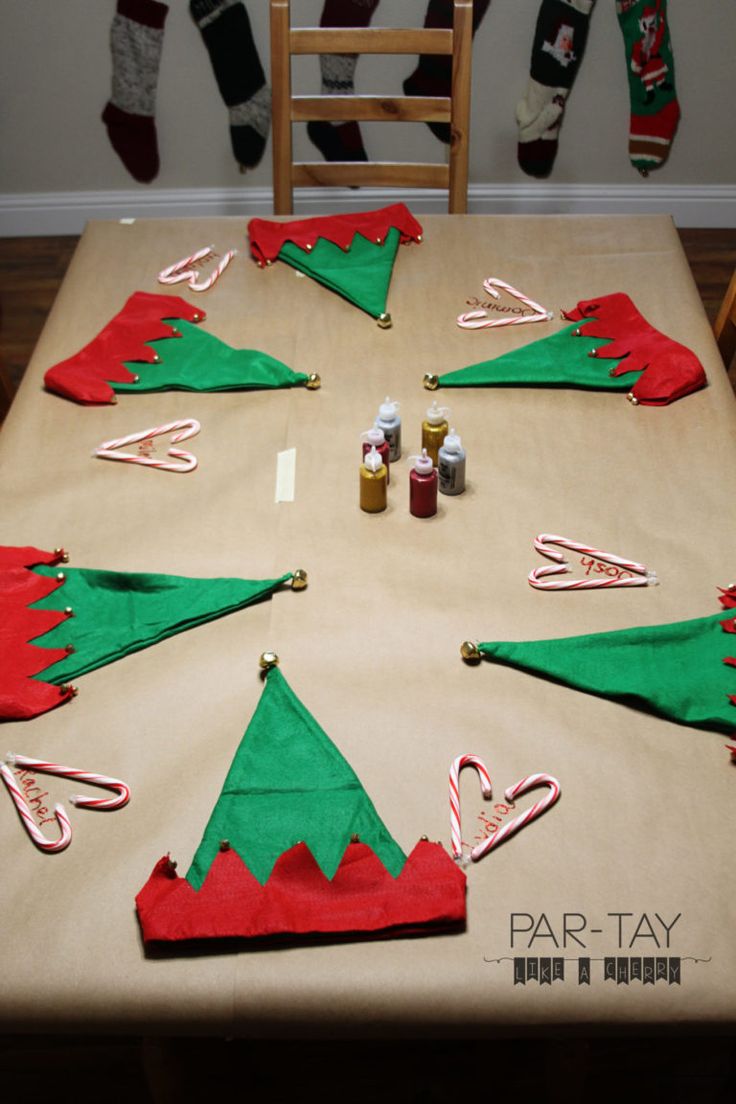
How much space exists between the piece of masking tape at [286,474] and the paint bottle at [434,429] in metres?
0.22

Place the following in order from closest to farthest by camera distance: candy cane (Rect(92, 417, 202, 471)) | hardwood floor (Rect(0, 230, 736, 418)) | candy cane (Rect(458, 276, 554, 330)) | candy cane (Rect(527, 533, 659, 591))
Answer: candy cane (Rect(527, 533, 659, 591)), candy cane (Rect(92, 417, 202, 471)), candy cane (Rect(458, 276, 554, 330)), hardwood floor (Rect(0, 230, 736, 418))

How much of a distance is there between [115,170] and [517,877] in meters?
2.93

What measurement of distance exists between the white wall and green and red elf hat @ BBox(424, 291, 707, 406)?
164cm

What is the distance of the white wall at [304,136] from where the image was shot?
3156mm

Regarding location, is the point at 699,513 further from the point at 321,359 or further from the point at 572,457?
the point at 321,359

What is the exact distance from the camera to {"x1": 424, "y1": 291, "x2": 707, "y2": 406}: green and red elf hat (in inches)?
72.9

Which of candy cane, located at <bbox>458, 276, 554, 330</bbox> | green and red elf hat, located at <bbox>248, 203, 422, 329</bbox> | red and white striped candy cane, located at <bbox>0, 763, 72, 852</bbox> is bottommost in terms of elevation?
red and white striped candy cane, located at <bbox>0, 763, 72, 852</bbox>

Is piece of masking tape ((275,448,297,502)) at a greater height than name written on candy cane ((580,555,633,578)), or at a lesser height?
greater

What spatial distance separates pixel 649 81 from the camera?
3248mm

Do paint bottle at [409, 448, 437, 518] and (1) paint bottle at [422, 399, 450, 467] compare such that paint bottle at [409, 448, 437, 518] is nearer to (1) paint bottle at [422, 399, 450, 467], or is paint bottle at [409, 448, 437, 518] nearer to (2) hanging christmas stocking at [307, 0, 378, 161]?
(1) paint bottle at [422, 399, 450, 467]

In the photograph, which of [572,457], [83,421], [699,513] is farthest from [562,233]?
[83,421]

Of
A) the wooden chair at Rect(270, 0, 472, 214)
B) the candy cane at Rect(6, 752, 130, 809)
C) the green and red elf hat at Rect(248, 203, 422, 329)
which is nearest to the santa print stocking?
the wooden chair at Rect(270, 0, 472, 214)

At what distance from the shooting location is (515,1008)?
1087 millimetres

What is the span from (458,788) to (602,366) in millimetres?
917
